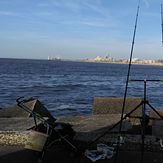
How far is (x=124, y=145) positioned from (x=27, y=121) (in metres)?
2.54

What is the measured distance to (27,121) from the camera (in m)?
9.00

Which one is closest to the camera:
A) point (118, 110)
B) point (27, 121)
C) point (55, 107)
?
point (27, 121)

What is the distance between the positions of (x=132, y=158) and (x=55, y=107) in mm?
17098

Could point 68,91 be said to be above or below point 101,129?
below

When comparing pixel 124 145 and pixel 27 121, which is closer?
pixel 124 145

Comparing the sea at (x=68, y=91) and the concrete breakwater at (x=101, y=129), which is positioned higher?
the concrete breakwater at (x=101, y=129)

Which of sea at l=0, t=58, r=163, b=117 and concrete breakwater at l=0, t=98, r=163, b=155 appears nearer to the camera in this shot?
concrete breakwater at l=0, t=98, r=163, b=155

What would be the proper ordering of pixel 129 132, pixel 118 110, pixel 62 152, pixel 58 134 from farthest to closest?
pixel 118 110 < pixel 129 132 < pixel 62 152 < pixel 58 134

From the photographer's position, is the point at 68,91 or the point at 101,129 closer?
the point at 101,129

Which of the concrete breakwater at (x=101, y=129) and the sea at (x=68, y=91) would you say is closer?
the concrete breakwater at (x=101, y=129)

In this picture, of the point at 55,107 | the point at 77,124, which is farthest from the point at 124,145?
the point at 55,107

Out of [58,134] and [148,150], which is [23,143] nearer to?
→ [58,134]

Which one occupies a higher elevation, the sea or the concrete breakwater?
the concrete breakwater

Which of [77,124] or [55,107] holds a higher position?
[77,124]
